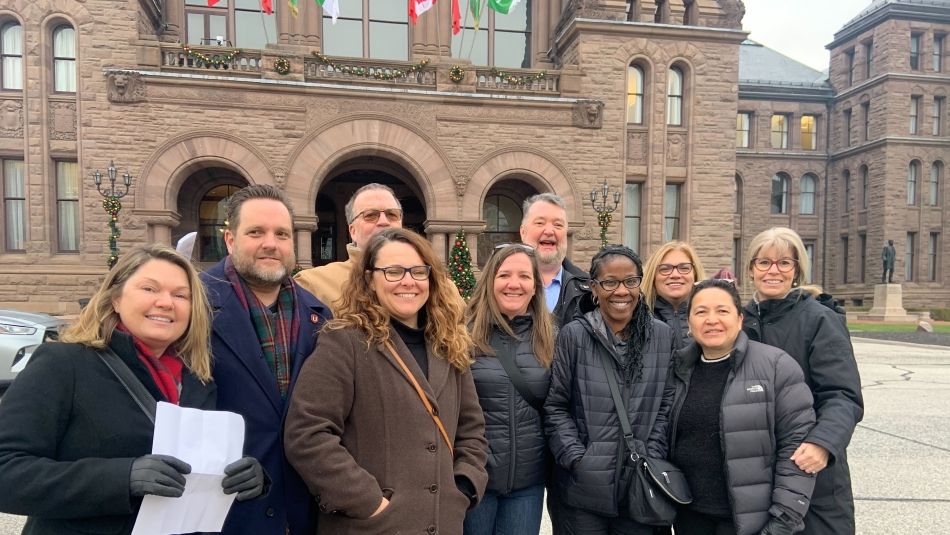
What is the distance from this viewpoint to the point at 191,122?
1509 centimetres

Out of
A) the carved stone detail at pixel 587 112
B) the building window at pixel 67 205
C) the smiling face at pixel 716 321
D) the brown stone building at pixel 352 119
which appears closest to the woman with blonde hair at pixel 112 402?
the smiling face at pixel 716 321

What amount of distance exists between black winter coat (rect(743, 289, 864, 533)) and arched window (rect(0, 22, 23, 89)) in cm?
2074

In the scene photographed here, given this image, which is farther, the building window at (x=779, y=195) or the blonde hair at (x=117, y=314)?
the building window at (x=779, y=195)

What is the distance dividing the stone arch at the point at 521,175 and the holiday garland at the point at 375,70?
3.65 meters

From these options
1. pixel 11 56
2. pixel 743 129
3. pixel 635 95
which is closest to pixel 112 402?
pixel 635 95

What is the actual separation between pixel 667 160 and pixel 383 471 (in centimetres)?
1855

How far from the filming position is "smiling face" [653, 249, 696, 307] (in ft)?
11.3

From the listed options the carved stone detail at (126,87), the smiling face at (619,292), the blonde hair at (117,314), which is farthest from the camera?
the carved stone detail at (126,87)

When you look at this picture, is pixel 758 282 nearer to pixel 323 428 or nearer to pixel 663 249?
pixel 663 249

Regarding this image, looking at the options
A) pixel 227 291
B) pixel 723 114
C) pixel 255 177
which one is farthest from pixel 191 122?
pixel 723 114

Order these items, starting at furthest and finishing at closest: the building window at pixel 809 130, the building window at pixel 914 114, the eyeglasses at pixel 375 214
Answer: the building window at pixel 809 130 → the building window at pixel 914 114 → the eyeglasses at pixel 375 214

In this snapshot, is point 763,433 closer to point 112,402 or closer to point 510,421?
point 510,421

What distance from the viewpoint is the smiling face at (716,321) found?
259 centimetres

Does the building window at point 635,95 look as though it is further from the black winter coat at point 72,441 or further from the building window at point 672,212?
the black winter coat at point 72,441
